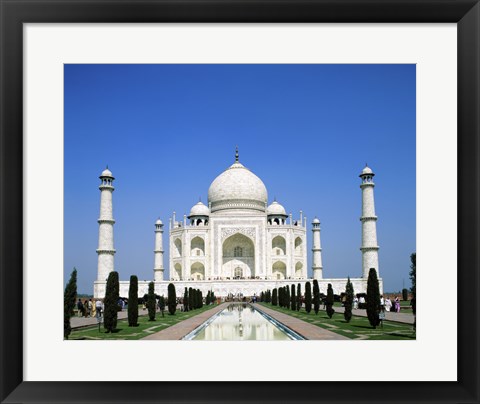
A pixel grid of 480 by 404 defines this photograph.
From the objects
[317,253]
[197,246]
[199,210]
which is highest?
[199,210]

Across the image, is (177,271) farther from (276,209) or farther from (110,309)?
(110,309)

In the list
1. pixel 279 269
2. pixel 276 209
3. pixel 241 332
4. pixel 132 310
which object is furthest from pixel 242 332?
pixel 276 209

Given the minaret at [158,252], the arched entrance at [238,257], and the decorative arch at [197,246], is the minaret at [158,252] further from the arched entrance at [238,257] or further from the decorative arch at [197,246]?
the arched entrance at [238,257]

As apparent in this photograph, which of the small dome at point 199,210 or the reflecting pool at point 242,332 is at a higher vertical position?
the small dome at point 199,210

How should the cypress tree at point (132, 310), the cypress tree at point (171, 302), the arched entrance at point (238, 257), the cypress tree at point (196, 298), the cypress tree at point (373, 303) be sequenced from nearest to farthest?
the cypress tree at point (373, 303)
the cypress tree at point (132, 310)
the cypress tree at point (171, 302)
the cypress tree at point (196, 298)
the arched entrance at point (238, 257)

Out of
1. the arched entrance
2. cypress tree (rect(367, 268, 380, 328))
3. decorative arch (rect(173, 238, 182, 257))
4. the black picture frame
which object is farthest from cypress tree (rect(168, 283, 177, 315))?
decorative arch (rect(173, 238, 182, 257))

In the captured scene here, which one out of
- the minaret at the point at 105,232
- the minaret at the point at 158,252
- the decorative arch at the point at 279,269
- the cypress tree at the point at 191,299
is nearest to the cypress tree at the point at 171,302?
the cypress tree at the point at 191,299

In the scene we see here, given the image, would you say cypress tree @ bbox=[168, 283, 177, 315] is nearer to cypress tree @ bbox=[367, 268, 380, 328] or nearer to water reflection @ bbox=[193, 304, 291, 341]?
water reflection @ bbox=[193, 304, 291, 341]
